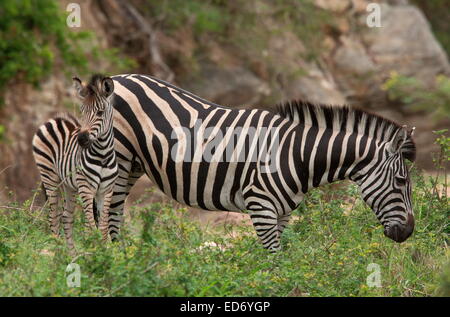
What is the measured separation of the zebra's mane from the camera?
23.5 feet

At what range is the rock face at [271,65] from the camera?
15.7 m

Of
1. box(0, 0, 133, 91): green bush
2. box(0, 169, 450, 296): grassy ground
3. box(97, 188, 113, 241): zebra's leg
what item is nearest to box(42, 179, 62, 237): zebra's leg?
box(0, 169, 450, 296): grassy ground

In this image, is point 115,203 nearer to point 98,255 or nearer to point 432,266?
point 98,255

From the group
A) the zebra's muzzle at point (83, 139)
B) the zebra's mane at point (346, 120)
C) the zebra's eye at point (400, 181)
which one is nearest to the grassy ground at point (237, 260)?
the zebra's eye at point (400, 181)

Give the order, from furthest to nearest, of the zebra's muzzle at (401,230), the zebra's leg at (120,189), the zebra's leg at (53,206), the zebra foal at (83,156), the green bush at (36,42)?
1. the green bush at (36,42)
2. the zebra's leg at (53,206)
3. the zebra's leg at (120,189)
4. the zebra's muzzle at (401,230)
5. the zebra foal at (83,156)

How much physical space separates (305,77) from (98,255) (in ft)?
48.7

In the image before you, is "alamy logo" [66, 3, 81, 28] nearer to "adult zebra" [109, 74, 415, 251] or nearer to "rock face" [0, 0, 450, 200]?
"rock face" [0, 0, 450, 200]

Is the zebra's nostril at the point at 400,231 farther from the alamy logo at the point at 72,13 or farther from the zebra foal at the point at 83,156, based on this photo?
the alamy logo at the point at 72,13

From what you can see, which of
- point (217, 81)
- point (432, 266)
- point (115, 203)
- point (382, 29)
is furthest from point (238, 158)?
point (382, 29)

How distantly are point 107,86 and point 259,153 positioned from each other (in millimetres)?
1666

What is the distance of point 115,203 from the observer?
7875mm

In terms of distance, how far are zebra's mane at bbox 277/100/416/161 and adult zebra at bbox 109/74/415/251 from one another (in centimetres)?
1

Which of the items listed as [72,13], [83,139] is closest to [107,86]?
[83,139]

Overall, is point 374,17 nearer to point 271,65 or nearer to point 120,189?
point 271,65
